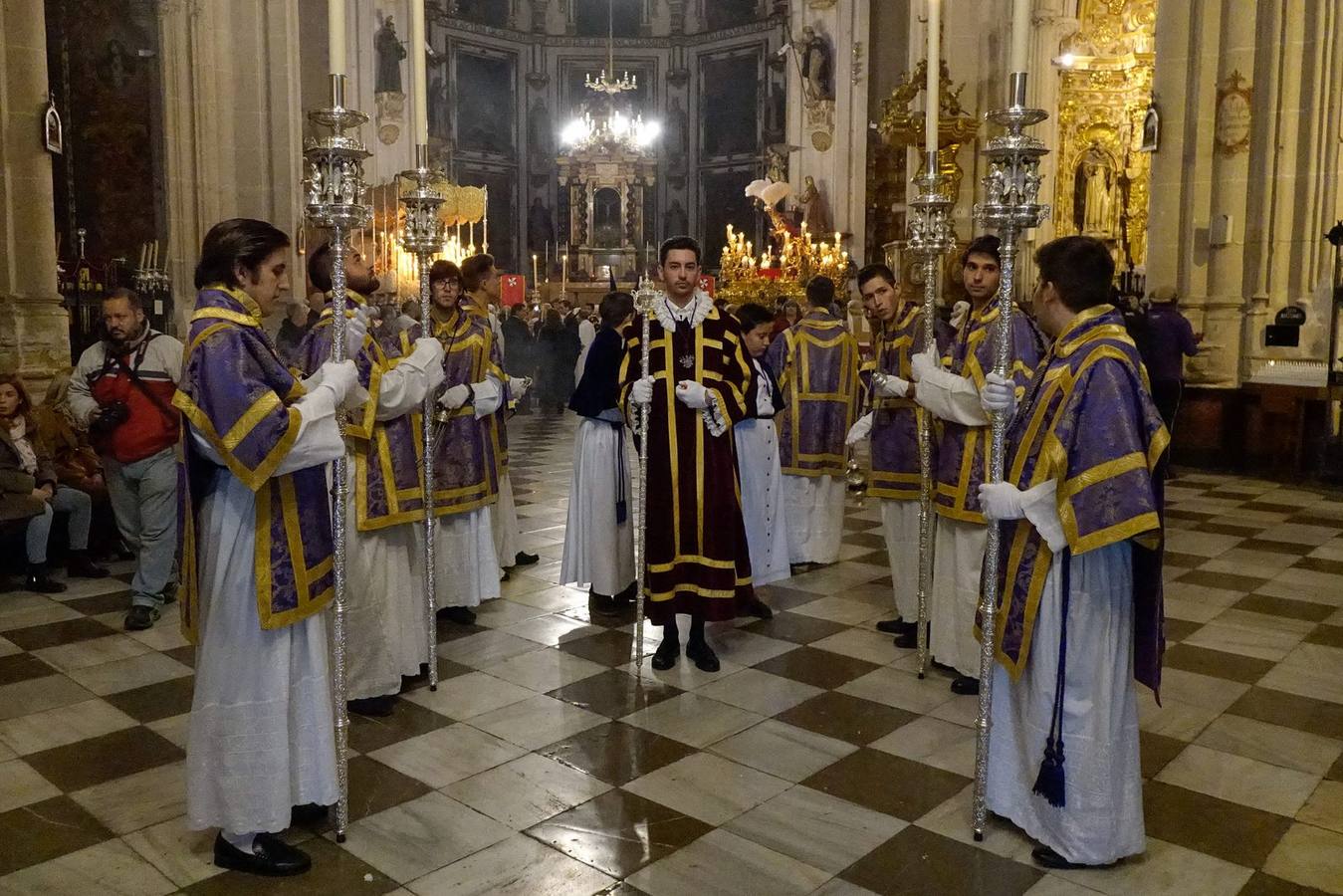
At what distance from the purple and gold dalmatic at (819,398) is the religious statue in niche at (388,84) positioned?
15483 mm

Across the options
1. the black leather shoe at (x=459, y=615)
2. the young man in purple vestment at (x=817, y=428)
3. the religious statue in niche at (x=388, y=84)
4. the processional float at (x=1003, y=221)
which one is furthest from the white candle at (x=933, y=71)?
the religious statue in niche at (x=388, y=84)

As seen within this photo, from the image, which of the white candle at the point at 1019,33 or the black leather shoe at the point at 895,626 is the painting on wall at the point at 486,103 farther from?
the white candle at the point at 1019,33

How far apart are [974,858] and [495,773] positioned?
5.59ft

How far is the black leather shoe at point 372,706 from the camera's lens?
4660mm

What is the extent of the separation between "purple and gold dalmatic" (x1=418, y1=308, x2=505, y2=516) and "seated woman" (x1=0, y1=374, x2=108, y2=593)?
2700 millimetres

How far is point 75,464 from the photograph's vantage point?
738 cm

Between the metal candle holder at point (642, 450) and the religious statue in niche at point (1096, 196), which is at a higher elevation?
the religious statue in niche at point (1096, 196)

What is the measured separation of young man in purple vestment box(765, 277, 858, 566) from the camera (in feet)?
24.0

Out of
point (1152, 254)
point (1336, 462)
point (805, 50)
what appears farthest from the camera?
point (805, 50)

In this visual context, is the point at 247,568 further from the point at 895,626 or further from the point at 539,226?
the point at 539,226

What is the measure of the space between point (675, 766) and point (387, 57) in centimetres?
1991

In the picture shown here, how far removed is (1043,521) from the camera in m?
→ 3.27

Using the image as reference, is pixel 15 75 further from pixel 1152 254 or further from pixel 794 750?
pixel 1152 254

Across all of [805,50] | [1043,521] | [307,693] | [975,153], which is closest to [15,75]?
[307,693]
